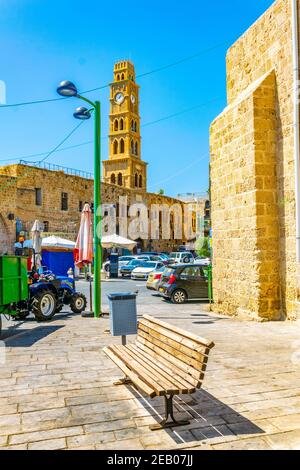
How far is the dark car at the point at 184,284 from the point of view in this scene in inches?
578


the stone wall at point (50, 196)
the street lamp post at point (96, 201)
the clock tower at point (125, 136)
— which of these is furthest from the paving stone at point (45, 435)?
the clock tower at point (125, 136)

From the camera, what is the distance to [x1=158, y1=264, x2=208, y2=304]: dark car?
14680 mm

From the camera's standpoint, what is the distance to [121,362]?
175 inches

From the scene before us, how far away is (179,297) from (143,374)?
11.1 meters

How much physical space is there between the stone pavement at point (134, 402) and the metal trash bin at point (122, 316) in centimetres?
50

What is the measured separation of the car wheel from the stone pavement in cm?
751

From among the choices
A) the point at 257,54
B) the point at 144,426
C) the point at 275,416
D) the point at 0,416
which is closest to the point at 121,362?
the point at 144,426

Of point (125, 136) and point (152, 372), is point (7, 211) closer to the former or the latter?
point (152, 372)

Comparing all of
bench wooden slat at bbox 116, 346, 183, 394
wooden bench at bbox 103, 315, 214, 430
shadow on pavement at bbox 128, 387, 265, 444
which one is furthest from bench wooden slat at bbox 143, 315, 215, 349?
shadow on pavement at bbox 128, 387, 265, 444

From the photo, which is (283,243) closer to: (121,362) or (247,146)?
(247,146)

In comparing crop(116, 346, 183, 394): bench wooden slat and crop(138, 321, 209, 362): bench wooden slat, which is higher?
crop(138, 321, 209, 362): bench wooden slat

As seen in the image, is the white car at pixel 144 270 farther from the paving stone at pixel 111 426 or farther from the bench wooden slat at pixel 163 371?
the paving stone at pixel 111 426

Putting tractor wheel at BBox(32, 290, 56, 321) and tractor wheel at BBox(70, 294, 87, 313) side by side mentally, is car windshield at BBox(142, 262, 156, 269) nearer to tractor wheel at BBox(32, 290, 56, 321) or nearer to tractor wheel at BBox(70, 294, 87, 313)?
tractor wheel at BBox(70, 294, 87, 313)

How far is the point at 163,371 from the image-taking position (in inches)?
150
